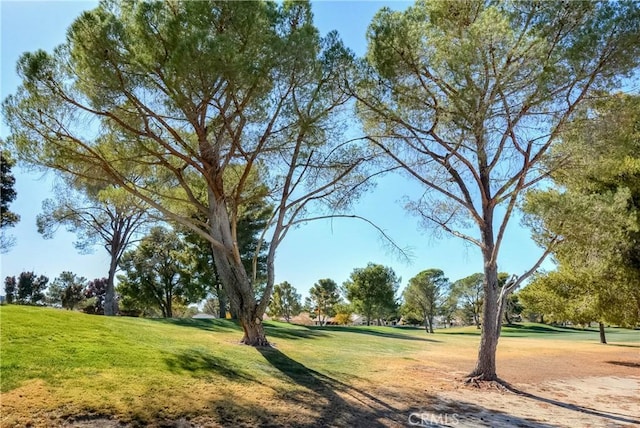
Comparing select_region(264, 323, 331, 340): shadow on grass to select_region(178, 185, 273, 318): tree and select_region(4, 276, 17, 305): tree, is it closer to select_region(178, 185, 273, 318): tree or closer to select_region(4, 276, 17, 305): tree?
select_region(178, 185, 273, 318): tree

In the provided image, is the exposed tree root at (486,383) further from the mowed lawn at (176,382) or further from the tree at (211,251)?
the tree at (211,251)

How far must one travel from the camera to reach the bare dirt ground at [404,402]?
15.3 ft

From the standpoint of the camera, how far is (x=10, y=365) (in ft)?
16.8

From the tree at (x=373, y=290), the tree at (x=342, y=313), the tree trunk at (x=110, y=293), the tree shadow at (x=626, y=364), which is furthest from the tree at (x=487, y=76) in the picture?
the tree at (x=342, y=313)

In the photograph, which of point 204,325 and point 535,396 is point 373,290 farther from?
point 535,396

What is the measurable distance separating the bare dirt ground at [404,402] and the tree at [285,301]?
136ft

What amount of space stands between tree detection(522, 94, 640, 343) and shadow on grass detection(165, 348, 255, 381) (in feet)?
24.7

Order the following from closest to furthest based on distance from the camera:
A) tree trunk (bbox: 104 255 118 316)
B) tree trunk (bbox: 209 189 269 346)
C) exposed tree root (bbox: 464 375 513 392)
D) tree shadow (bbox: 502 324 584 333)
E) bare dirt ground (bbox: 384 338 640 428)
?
bare dirt ground (bbox: 384 338 640 428)
exposed tree root (bbox: 464 375 513 392)
tree trunk (bbox: 209 189 269 346)
tree trunk (bbox: 104 255 118 316)
tree shadow (bbox: 502 324 584 333)

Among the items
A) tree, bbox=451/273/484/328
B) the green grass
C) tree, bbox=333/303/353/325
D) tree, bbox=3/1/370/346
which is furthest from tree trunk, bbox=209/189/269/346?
tree, bbox=451/273/484/328

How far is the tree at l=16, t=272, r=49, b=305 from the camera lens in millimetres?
33281

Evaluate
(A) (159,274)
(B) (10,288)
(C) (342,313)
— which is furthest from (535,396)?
(C) (342,313)

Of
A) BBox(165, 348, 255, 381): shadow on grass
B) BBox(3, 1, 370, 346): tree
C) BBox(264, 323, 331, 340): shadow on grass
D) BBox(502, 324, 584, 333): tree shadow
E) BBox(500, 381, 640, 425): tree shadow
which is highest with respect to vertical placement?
BBox(3, 1, 370, 346): tree

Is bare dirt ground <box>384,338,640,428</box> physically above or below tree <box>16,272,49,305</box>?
below

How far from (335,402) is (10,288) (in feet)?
126
